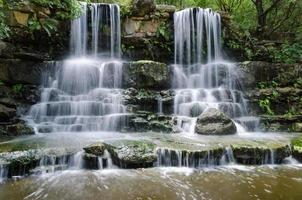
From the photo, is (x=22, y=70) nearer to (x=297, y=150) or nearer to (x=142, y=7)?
(x=142, y=7)

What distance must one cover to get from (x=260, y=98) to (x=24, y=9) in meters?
8.71

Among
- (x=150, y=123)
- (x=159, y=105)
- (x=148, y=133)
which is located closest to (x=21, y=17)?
(x=159, y=105)

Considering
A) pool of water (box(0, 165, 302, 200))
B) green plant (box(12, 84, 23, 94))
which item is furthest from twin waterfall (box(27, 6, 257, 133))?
pool of water (box(0, 165, 302, 200))

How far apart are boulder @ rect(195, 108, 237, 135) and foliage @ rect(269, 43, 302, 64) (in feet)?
18.4

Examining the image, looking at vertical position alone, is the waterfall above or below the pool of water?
above

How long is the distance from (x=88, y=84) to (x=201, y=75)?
4233mm

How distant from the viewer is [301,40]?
596 inches

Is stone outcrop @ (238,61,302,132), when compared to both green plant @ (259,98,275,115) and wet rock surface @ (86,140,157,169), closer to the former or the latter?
green plant @ (259,98,275,115)

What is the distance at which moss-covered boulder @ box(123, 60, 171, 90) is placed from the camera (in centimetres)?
1130

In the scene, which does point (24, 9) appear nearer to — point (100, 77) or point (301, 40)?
point (100, 77)

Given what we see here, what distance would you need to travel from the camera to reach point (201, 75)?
1246cm

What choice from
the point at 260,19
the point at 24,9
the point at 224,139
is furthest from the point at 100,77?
the point at 260,19

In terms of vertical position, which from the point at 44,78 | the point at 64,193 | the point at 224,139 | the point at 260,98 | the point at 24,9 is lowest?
the point at 64,193

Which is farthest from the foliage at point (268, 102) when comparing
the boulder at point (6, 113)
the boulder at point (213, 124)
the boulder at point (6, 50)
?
the boulder at point (6, 50)
